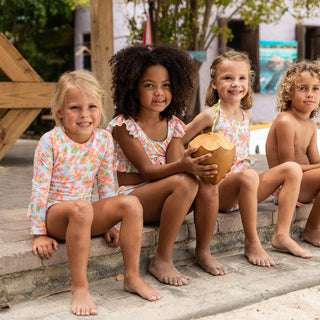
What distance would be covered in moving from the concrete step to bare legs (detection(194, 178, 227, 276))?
0.58 feet

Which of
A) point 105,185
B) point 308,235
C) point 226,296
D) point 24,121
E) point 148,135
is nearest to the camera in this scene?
point 226,296

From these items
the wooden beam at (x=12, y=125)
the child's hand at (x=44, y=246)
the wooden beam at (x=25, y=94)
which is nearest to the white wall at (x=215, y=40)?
the wooden beam at (x=25, y=94)

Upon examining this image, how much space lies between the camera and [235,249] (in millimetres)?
3826

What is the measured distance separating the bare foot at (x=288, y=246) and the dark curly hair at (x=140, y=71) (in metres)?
1.11

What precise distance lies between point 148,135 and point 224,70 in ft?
2.46

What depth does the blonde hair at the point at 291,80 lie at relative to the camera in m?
4.04

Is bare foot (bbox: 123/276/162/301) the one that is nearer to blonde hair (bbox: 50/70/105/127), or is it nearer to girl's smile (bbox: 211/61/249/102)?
blonde hair (bbox: 50/70/105/127)

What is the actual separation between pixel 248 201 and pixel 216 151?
60 cm

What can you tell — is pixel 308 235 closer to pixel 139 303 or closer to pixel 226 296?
pixel 226 296

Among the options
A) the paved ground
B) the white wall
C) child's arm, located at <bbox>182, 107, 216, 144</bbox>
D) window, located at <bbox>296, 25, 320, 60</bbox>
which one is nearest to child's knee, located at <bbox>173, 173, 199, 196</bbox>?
the paved ground

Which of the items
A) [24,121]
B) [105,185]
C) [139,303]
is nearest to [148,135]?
[105,185]

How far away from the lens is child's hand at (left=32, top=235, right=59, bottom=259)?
283cm

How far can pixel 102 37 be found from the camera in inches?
275

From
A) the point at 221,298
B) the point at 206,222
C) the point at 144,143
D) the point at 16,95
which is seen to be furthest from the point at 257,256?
the point at 16,95
